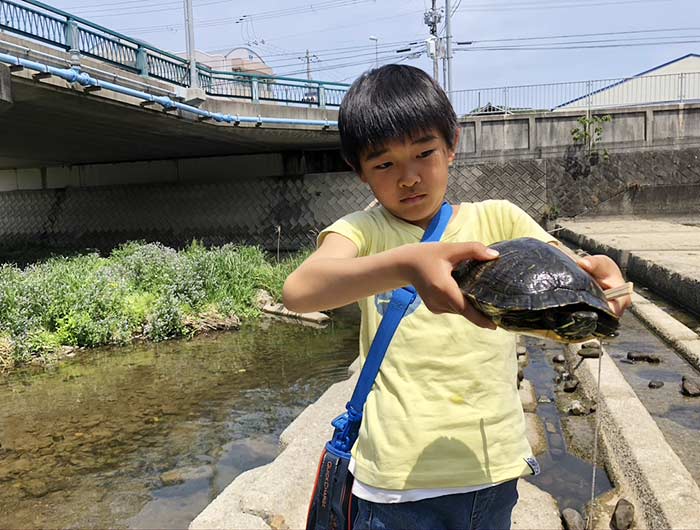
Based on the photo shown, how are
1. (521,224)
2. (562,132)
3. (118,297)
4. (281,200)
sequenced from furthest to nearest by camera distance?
(281,200)
(562,132)
(118,297)
(521,224)

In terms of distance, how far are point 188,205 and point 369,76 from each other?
2143cm

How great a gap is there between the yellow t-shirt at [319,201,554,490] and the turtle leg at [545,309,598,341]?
6.0 inches

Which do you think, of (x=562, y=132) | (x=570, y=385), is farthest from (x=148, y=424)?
(x=562, y=132)

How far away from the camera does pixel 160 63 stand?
13.2 meters

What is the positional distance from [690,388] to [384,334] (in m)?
3.81

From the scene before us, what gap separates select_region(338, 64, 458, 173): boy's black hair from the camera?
1411mm

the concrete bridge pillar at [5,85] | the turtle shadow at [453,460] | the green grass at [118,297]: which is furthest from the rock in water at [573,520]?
the concrete bridge pillar at [5,85]

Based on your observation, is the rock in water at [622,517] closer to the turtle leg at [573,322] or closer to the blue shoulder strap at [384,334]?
the turtle leg at [573,322]

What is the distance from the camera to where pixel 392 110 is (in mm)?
1408

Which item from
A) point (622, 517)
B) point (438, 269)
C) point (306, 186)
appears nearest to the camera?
point (438, 269)

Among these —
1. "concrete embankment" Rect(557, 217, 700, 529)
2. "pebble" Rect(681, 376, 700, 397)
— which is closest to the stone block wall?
"concrete embankment" Rect(557, 217, 700, 529)

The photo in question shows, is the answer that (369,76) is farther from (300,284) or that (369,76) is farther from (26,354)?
(26,354)

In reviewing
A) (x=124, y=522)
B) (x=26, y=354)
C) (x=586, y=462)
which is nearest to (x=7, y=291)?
(x=26, y=354)

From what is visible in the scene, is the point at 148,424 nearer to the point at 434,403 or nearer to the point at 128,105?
the point at 434,403
